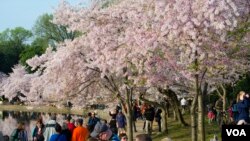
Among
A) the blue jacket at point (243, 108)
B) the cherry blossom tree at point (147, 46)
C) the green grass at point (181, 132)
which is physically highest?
the cherry blossom tree at point (147, 46)

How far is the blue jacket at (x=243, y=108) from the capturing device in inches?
587

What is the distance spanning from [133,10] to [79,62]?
5112 mm

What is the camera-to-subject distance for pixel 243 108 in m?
15.0

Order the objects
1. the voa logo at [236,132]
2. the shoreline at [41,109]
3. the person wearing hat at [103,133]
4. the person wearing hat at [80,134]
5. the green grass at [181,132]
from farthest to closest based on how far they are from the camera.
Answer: the shoreline at [41,109]
the green grass at [181,132]
the person wearing hat at [80,134]
the person wearing hat at [103,133]
the voa logo at [236,132]

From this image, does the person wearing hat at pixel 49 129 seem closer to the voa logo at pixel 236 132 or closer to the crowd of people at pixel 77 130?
the crowd of people at pixel 77 130

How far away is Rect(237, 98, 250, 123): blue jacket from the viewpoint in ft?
48.9

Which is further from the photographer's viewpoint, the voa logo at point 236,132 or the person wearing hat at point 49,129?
the person wearing hat at point 49,129

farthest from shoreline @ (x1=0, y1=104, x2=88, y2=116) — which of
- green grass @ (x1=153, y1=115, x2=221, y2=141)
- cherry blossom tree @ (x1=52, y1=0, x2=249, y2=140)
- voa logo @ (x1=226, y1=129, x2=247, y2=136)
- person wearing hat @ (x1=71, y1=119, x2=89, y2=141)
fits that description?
voa logo @ (x1=226, y1=129, x2=247, y2=136)

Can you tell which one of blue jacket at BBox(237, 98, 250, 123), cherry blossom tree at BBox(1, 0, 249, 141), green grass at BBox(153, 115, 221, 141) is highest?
cherry blossom tree at BBox(1, 0, 249, 141)

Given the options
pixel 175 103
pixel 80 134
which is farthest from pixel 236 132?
pixel 175 103

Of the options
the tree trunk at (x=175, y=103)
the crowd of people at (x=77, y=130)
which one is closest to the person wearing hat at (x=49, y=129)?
the crowd of people at (x=77, y=130)

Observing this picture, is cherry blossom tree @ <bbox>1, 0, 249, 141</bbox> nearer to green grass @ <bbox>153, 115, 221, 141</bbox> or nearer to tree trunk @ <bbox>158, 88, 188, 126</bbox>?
green grass @ <bbox>153, 115, 221, 141</bbox>

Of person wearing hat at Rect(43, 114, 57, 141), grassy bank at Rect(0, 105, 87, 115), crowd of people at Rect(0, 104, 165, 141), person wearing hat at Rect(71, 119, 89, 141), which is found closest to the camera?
crowd of people at Rect(0, 104, 165, 141)

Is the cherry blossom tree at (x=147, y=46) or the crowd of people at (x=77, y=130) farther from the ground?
the cherry blossom tree at (x=147, y=46)
